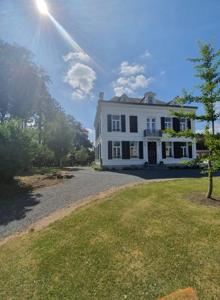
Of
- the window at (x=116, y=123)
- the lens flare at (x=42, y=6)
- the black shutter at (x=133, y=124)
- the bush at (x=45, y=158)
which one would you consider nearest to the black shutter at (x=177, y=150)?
the black shutter at (x=133, y=124)

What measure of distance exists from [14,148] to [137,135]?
45.2 ft

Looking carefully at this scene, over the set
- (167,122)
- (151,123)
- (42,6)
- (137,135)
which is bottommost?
(137,135)

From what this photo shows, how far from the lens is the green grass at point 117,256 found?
293 centimetres

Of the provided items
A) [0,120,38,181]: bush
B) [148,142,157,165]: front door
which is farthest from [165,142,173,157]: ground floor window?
[0,120,38,181]: bush

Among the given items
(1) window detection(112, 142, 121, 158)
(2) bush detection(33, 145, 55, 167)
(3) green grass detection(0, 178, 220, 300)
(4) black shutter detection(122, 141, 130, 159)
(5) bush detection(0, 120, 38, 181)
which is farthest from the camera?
(2) bush detection(33, 145, 55, 167)

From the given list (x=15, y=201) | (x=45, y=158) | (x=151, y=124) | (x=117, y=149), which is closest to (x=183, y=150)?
(x=151, y=124)

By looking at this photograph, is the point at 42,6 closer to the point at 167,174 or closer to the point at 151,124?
the point at 167,174

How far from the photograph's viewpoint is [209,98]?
6.79m

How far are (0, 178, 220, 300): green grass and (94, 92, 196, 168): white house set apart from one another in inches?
589

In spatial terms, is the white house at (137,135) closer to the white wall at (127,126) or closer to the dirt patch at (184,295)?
the white wall at (127,126)

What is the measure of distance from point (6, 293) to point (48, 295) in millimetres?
621

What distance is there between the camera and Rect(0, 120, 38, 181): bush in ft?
30.7

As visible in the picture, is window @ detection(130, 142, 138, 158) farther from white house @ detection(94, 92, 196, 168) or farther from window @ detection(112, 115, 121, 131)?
window @ detection(112, 115, 121, 131)

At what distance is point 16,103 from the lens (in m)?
24.7
